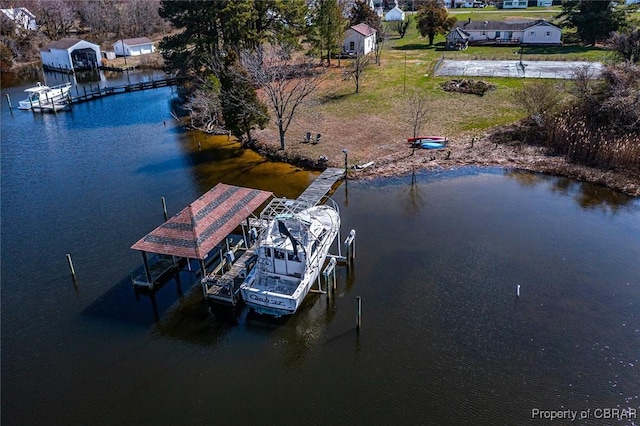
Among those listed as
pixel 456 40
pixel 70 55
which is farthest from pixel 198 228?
pixel 70 55

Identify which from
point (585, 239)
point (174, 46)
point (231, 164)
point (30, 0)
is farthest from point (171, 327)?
point (30, 0)

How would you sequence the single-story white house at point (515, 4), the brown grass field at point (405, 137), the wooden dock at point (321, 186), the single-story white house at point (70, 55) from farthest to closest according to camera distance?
the single-story white house at point (515, 4)
the single-story white house at point (70, 55)
the brown grass field at point (405, 137)
the wooden dock at point (321, 186)

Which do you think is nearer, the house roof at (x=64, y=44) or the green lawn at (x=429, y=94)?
the green lawn at (x=429, y=94)

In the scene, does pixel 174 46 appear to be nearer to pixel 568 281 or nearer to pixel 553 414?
pixel 568 281

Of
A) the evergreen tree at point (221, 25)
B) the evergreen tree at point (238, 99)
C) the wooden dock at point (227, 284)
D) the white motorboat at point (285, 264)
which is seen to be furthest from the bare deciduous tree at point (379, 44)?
the wooden dock at point (227, 284)

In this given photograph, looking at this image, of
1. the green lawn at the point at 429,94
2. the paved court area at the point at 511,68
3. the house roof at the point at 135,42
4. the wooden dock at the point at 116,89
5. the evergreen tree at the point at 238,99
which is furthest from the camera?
the house roof at the point at 135,42

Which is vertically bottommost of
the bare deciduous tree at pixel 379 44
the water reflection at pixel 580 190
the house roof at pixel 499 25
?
the water reflection at pixel 580 190

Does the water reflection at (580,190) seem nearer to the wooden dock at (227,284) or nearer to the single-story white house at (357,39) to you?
the wooden dock at (227,284)
